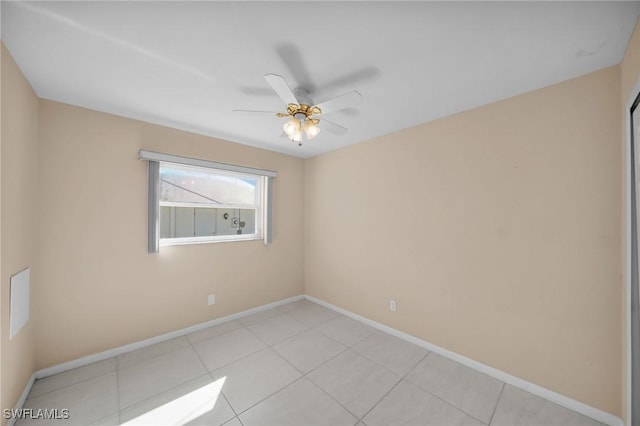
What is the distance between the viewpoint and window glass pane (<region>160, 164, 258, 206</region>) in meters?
2.66

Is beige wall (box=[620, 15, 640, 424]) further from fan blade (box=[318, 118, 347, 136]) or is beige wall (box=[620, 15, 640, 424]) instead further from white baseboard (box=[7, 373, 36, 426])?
white baseboard (box=[7, 373, 36, 426])

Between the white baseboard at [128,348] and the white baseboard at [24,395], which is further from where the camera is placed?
the white baseboard at [128,348]

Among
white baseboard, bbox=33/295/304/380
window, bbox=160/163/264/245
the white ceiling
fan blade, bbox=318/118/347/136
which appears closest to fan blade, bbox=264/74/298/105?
the white ceiling

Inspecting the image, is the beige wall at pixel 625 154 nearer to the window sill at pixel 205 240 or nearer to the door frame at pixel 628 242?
the door frame at pixel 628 242

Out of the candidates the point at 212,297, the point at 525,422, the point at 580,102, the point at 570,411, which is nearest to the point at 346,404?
the point at 525,422

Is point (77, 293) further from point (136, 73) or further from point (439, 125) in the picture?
point (439, 125)

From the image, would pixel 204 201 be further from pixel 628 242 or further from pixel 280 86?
pixel 628 242

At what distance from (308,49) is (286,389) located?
2.36 meters

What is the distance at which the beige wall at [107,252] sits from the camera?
6.54 feet

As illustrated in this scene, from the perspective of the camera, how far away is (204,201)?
289cm

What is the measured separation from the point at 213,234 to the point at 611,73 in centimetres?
374

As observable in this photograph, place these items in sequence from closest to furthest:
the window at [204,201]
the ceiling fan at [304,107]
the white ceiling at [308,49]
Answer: the white ceiling at [308,49] → the ceiling fan at [304,107] → the window at [204,201]

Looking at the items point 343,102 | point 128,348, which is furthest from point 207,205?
point 343,102

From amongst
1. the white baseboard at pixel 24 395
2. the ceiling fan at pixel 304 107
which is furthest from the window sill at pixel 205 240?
the ceiling fan at pixel 304 107
